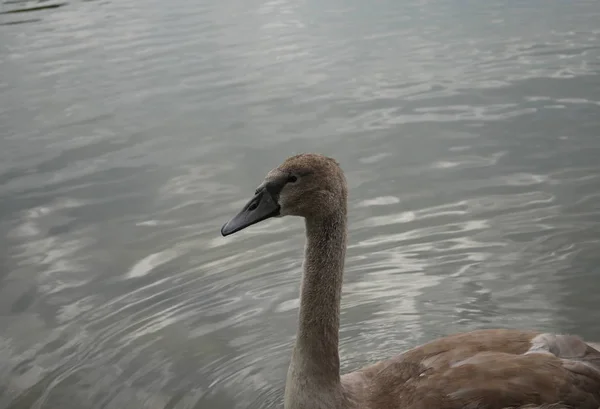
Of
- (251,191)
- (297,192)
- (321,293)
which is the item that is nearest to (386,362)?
(321,293)

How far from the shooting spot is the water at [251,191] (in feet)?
20.6

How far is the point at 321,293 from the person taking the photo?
482 centimetres

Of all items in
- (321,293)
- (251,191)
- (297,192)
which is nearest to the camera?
(297,192)

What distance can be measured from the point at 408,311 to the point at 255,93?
691cm

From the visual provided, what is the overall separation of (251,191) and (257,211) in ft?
14.1

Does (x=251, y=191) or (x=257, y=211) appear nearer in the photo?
(x=257, y=211)

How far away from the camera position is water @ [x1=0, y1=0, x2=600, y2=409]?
627 centimetres

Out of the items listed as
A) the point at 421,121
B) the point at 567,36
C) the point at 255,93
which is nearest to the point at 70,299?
the point at 421,121

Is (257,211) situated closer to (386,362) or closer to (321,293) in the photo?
(321,293)

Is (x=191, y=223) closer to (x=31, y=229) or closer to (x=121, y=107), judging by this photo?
(x=31, y=229)

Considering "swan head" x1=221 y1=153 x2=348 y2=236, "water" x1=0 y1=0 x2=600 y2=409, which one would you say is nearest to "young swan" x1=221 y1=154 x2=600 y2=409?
"swan head" x1=221 y1=153 x2=348 y2=236

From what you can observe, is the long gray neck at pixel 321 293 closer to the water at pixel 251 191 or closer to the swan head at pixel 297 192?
the swan head at pixel 297 192

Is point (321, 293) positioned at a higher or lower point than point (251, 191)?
higher

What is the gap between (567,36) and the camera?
1434cm
